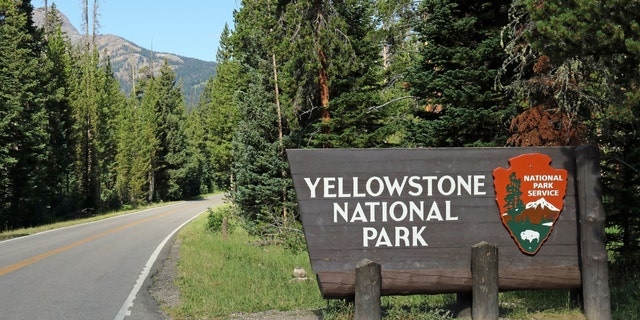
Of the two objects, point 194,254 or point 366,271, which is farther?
point 194,254

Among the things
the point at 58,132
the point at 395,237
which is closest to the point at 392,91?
the point at 395,237

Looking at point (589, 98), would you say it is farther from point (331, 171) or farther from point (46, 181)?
point (46, 181)

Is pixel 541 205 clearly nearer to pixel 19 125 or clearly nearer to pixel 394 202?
pixel 394 202

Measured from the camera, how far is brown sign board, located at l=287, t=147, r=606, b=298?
6.22 metres

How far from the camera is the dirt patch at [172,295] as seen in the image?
789 centimetres

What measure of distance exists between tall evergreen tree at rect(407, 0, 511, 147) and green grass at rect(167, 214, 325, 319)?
5137 mm

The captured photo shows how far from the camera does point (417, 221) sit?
6359 millimetres

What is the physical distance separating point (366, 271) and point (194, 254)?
11.3m

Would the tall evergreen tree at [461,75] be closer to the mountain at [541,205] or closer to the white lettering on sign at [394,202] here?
the mountain at [541,205]

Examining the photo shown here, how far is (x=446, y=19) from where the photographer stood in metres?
14.1

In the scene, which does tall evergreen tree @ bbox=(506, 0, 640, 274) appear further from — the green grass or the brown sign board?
the green grass

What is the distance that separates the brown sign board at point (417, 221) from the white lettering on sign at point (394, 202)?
1cm

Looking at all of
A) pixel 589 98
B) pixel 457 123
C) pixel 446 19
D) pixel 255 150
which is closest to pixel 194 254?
pixel 255 150

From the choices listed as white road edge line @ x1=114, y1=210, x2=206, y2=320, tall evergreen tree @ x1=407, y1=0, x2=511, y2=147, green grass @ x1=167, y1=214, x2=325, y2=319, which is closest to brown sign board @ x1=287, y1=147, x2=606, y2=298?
green grass @ x1=167, y1=214, x2=325, y2=319
